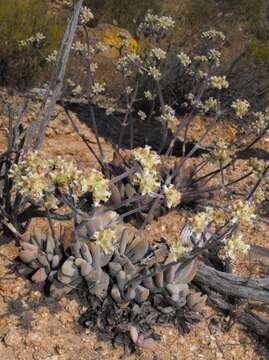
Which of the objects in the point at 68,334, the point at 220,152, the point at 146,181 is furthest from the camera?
the point at 220,152

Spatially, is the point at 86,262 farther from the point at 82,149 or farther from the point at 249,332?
the point at 82,149

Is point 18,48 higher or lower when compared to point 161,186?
higher

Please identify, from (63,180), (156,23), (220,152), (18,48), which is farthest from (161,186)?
(18,48)

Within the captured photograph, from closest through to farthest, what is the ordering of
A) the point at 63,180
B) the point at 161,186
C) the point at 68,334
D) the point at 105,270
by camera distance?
1. the point at 63,180
2. the point at 68,334
3. the point at 105,270
4. the point at 161,186

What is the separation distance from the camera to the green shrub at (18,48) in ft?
18.3

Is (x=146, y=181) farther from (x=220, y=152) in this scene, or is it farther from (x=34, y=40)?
(x=34, y=40)

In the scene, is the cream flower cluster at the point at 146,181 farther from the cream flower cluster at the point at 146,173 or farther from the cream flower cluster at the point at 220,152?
the cream flower cluster at the point at 220,152

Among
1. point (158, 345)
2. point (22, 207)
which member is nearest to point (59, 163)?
point (22, 207)

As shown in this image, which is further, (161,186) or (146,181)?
(161,186)

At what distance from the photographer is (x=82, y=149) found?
475 centimetres

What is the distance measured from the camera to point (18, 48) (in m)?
Result: 5.43

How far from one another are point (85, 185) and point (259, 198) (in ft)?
4.82

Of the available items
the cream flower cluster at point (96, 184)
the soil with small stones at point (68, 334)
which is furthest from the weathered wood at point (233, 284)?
the cream flower cluster at point (96, 184)

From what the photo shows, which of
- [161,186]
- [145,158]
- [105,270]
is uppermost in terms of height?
[145,158]
